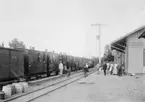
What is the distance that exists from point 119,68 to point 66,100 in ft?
57.1

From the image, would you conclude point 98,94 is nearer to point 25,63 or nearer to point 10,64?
point 10,64

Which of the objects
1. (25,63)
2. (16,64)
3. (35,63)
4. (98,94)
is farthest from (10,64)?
(35,63)

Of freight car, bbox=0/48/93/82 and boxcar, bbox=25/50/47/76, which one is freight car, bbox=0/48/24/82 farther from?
boxcar, bbox=25/50/47/76

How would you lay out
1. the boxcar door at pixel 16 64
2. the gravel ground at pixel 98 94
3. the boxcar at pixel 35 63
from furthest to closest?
the boxcar at pixel 35 63, the boxcar door at pixel 16 64, the gravel ground at pixel 98 94

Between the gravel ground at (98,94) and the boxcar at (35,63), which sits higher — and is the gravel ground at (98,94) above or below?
below

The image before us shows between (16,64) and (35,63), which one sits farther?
(35,63)

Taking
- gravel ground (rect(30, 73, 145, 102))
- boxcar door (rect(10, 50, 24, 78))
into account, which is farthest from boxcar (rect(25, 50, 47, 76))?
gravel ground (rect(30, 73, 145, 102))

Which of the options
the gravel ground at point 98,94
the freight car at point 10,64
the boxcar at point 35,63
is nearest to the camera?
the gravel ground at point 98,94

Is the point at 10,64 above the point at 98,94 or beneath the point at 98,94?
above

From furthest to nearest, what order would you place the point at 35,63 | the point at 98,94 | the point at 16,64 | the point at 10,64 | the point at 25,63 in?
the point at 35,63 → the point at 25,63 → the point at 16,64 → the point at 10,64 → the point at 98,94

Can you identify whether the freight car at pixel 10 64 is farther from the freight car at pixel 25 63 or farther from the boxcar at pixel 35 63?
the boxcar at pixel 35 63

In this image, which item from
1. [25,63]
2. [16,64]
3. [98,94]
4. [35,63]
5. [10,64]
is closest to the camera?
[98,94]

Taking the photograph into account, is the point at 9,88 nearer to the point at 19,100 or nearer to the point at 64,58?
the point at 19,100

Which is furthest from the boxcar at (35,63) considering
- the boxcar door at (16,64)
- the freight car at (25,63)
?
the boxcar door at (16,64)
